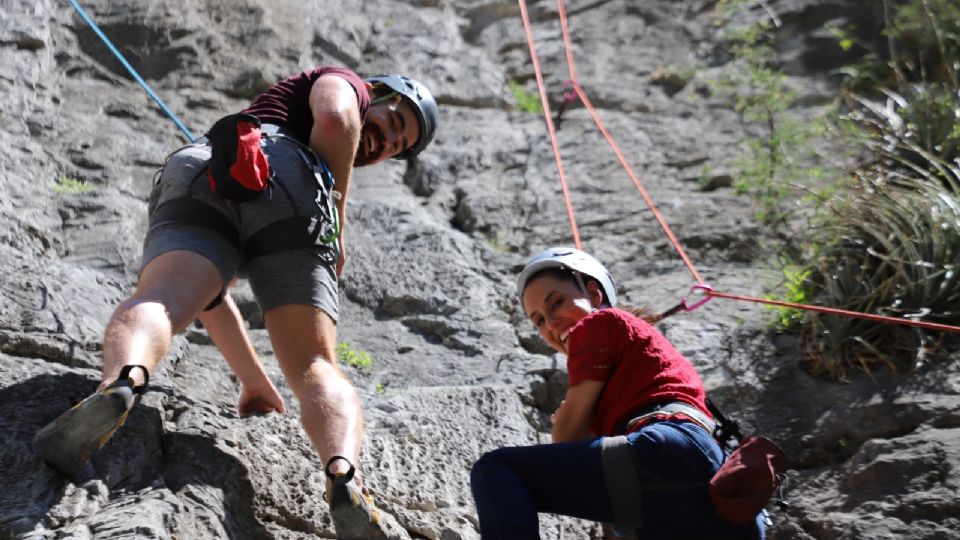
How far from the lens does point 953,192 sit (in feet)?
19.1

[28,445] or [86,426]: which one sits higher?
[28,445]

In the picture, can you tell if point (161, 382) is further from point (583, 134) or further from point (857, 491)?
point (583, 134)

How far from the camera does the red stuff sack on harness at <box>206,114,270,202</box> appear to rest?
11.1 ft

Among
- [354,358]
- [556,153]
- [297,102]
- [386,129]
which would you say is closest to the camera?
[297,102]

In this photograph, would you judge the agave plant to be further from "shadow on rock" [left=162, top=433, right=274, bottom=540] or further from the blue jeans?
"shadow on rock" [left=162, top=433, right=274, bottom=540]

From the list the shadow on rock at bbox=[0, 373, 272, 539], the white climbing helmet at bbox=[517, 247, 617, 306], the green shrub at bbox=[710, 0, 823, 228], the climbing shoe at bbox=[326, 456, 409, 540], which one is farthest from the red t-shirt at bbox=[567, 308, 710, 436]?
the green shrub at bbox=[710, 0, 823, 228]

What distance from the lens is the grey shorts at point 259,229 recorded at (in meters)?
3.46

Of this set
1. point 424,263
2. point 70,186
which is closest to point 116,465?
point 70,186

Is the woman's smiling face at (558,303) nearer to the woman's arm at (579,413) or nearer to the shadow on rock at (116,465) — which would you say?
the woman's arm at (579,413)

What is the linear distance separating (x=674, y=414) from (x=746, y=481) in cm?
31

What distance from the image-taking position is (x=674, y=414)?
3244 mm

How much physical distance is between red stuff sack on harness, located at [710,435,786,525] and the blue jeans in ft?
0.25

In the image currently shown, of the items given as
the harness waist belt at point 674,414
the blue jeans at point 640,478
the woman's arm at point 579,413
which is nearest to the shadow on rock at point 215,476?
the blue jeans at point 640,478

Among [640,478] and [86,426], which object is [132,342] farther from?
[640,478]
